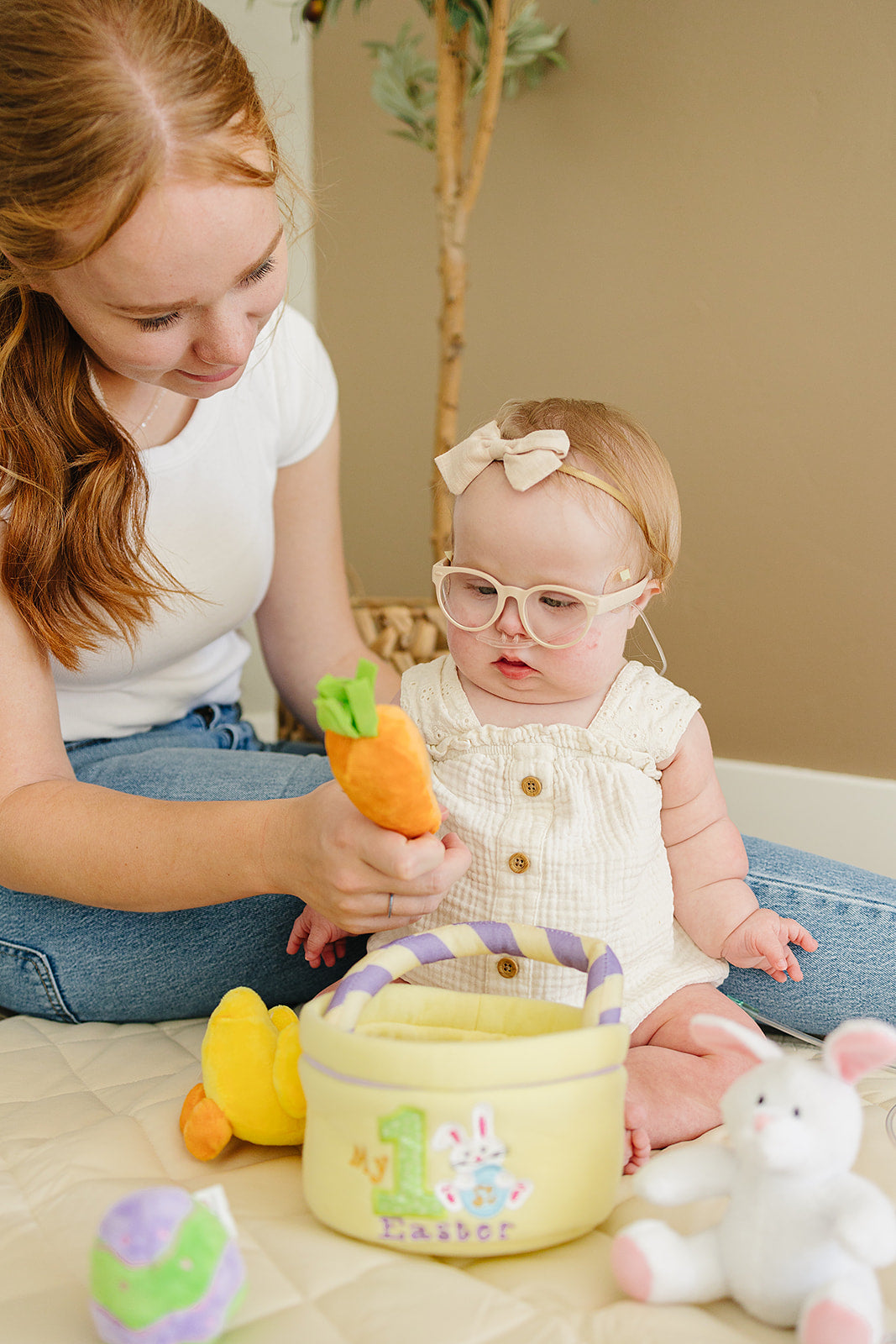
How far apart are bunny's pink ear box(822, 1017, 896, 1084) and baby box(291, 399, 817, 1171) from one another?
28cm

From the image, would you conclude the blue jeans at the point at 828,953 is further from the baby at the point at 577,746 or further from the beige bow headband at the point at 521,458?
the beige bow headband at the point at 521,458

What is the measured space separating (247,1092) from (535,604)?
0.45m

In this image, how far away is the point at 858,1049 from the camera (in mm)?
601

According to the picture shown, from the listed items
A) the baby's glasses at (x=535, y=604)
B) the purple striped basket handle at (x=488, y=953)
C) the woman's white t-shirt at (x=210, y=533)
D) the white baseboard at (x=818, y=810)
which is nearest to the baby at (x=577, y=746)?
the baby's glasses at (x=535, y=604)

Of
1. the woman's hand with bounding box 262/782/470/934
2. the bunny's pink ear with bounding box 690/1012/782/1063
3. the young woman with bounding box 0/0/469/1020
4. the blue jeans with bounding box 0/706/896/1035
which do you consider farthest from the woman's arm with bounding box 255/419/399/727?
the bunny's pink ear with bounding box 690/1012/782/1063

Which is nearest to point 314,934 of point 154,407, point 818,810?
point 154,407

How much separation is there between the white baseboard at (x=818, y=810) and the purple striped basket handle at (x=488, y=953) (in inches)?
44.8

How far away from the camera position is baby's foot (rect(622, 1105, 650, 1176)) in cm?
80

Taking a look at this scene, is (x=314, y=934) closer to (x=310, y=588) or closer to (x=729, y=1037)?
(x=729, y=1037)

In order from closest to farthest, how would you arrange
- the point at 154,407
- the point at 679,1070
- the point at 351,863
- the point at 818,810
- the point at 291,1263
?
the point at 291,1263 < the point at 351,863 < the point at 679,1070 < the point at 154,407 < the point at 818,810

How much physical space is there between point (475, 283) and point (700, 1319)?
196 centimetres

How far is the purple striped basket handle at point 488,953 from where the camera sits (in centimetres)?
71

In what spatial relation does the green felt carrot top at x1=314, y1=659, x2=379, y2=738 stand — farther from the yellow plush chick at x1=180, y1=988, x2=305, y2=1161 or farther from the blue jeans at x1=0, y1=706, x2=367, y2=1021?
the blue jeans at x1=0, y1=706, x2=367, y2=1021

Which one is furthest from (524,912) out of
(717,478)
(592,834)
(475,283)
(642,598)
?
(475,283)
